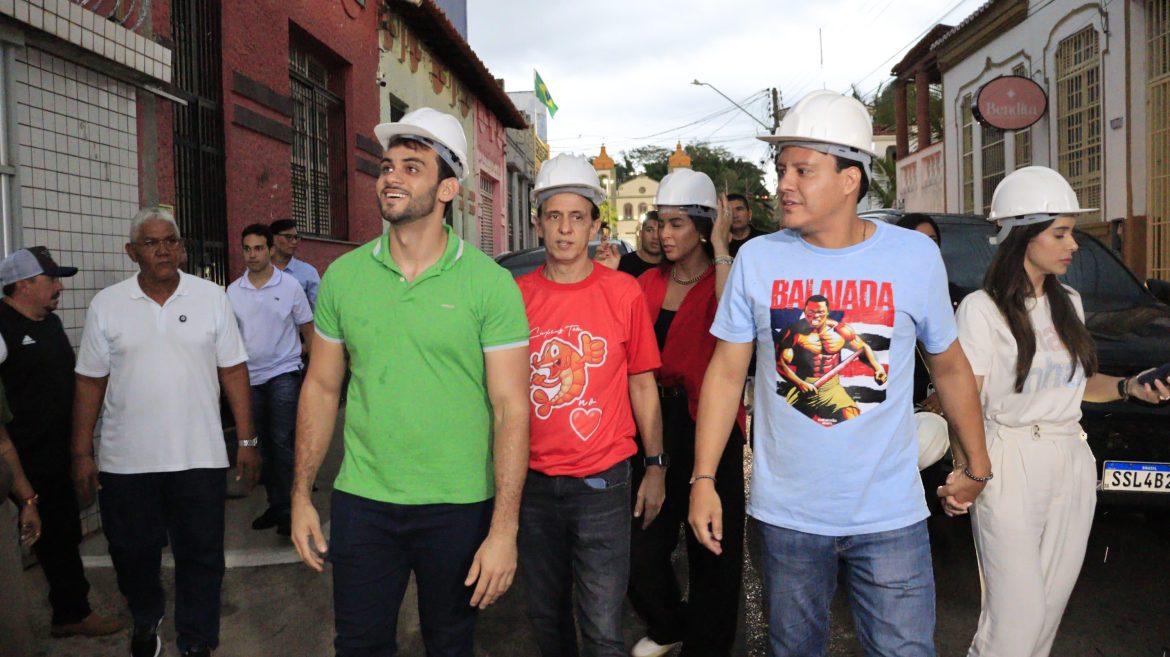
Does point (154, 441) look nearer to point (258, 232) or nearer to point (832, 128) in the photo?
point (258, 232)

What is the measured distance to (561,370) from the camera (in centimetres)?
323

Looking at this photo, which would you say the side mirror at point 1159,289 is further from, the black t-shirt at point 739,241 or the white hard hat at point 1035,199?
the white hard hat at point 1035,199

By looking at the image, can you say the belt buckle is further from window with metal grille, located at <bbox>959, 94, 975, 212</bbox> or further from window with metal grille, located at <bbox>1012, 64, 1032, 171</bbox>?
window with metal grille, located at <bbox>959, 94, 975, 212</bbox>

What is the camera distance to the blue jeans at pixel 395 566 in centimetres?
277

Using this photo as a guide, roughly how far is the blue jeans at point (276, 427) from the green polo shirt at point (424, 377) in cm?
373

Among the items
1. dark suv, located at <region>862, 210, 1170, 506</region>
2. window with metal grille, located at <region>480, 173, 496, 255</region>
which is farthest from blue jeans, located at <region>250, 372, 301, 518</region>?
window with metal grille, located at <region>480, 173, 496, 255</region>

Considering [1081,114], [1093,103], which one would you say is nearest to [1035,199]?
[1093,103]

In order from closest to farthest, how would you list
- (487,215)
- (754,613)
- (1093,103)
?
1. (754,613)
2. (1093,103)
3. (487,215)

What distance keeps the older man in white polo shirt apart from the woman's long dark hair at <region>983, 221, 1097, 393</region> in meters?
3.28

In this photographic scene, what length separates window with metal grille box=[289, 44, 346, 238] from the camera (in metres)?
11.5

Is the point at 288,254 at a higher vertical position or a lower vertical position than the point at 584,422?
higher

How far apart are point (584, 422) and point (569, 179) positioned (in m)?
0.93

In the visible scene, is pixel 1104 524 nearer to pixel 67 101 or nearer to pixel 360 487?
pixel 360 487

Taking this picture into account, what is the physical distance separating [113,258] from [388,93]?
8.38 m
